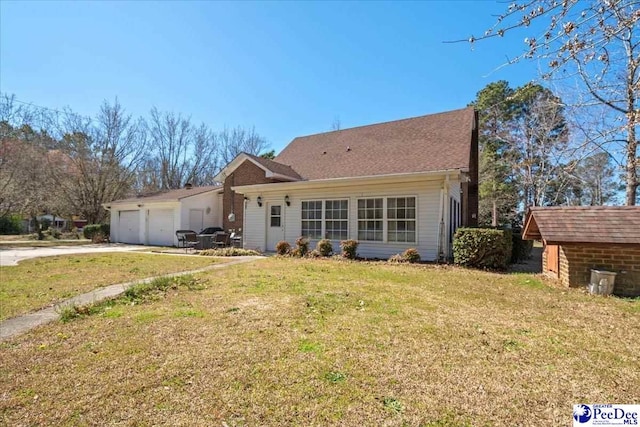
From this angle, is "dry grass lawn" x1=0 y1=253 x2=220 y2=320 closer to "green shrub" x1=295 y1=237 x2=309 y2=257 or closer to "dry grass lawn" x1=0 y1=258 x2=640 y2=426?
"dry grass lawn" x1=0 y1=258 x2=640 y2=426

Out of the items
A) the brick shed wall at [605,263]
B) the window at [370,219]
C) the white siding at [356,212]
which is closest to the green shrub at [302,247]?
the white siding at [356,212]

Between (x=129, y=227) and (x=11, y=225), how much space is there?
22.0m

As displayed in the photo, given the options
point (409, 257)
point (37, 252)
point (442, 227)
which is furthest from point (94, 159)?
point (442, 227)

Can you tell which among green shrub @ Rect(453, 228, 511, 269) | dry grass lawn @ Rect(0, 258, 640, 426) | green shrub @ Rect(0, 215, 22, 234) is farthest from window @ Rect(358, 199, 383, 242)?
green shrub @ Rect(0, 215, 22, 234)

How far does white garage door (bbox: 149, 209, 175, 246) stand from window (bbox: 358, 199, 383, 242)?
12722 mm

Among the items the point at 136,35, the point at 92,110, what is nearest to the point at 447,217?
the point at 136,35

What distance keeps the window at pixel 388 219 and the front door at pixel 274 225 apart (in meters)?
3.89

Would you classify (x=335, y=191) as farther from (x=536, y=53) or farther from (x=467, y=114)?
(x=536, y=53)

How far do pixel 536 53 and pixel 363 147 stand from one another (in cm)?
1399

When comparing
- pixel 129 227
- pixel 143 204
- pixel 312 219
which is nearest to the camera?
pixel 312 219

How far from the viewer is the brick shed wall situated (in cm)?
673

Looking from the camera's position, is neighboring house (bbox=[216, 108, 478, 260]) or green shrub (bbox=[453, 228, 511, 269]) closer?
green shrub (bbox=[453, 228, 511, 269])

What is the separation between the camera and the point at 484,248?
9.96 m

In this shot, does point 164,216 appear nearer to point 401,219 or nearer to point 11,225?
point 401,219
